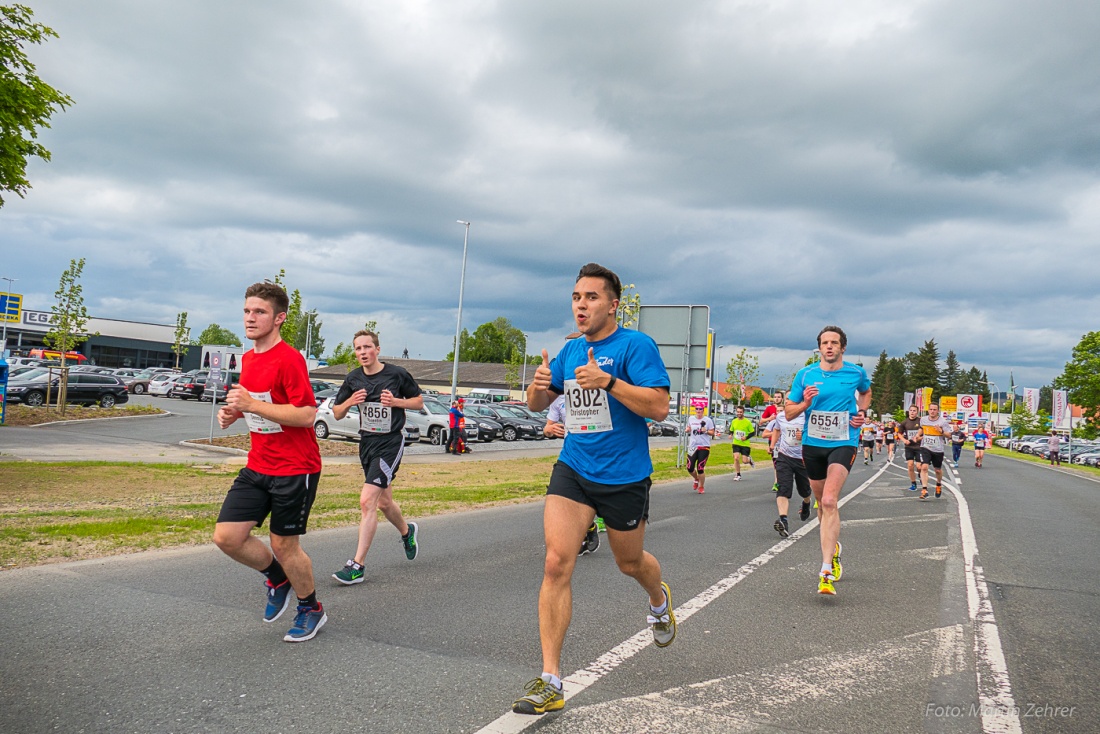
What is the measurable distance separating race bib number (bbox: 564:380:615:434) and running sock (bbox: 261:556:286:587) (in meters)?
2.04

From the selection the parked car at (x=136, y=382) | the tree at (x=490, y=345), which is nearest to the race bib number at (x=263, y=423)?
the parked car at (x=136, y=382)

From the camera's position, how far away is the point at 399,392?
6508mm

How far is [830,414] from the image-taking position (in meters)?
6.64

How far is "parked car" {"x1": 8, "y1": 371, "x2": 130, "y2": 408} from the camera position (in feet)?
103

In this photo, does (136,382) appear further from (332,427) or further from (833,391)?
(833,391)

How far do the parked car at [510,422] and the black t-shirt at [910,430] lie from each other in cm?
2214

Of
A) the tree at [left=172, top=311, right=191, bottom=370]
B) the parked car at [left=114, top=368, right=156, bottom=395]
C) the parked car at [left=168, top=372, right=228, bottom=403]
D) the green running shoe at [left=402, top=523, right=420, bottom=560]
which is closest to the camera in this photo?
the green running shoe at [left=402, top=523, right=420, bottom=560]

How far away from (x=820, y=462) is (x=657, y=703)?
143 inches

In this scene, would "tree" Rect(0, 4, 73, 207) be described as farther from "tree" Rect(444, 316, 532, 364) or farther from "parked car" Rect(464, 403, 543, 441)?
"tree" Rect(444, 316, 532, 364)

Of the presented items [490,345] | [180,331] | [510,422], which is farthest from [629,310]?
[490,345]

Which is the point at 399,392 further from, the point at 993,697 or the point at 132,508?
the point at 132,508

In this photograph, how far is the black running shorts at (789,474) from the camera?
9797mm

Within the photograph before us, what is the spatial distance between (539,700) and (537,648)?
3.47ft

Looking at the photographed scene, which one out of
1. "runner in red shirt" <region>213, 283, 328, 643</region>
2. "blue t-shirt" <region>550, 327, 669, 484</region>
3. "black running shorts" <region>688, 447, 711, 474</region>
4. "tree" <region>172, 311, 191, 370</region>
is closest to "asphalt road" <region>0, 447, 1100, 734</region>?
"runner in red shirt" <region>213, 283, 328, 643</region>
